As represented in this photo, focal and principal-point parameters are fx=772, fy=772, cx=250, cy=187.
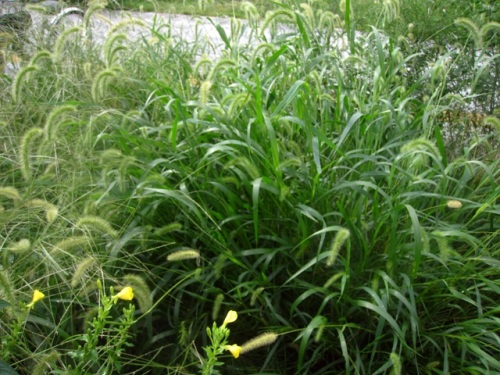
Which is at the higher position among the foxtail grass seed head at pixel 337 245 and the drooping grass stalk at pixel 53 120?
the drooping grass stalk at pixel 53 120

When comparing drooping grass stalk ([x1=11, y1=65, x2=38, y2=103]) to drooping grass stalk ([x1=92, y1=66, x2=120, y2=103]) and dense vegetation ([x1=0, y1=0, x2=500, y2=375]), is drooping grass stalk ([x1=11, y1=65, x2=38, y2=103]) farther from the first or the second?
drooping grass stalk ([x1=92, y1=66, x2=120, y2=103])

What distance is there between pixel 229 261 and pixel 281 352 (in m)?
0.37

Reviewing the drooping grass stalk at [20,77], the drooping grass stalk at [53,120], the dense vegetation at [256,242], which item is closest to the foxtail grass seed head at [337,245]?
the dense vegetation at [256,242]

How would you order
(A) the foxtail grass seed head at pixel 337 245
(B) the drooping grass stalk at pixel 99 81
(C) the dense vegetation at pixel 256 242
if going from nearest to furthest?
(A) the foxtail grass seed head at pixel 337 245, (C) the dense vegetation at pixel 256 242, (B) the drooping grass stalk at pixel 99 81

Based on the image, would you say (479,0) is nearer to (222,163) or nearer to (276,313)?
(222,163)

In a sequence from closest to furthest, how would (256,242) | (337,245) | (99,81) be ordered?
(337,245) < (256,242) < (99,81)

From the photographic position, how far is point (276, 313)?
2.51 metres

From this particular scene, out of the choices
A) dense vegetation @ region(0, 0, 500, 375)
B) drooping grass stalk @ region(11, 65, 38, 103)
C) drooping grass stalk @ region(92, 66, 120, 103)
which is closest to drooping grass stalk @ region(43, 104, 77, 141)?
dense vegetation @ region(0, 0, 500, 375)

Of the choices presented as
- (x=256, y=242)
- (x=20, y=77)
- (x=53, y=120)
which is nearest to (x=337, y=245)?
(x=256, y=242)

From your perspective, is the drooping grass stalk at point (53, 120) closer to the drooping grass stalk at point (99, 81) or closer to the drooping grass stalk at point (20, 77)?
the drooping grass stalk at point (99, 81)

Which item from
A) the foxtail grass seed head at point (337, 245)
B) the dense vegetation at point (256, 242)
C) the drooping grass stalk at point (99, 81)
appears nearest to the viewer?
the foxtail grass seed head at point (337, 245)

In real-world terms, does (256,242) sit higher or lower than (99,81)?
lower

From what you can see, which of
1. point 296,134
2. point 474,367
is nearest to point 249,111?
point 296,134

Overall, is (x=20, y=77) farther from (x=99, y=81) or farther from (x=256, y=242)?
(x=256, y=242)
